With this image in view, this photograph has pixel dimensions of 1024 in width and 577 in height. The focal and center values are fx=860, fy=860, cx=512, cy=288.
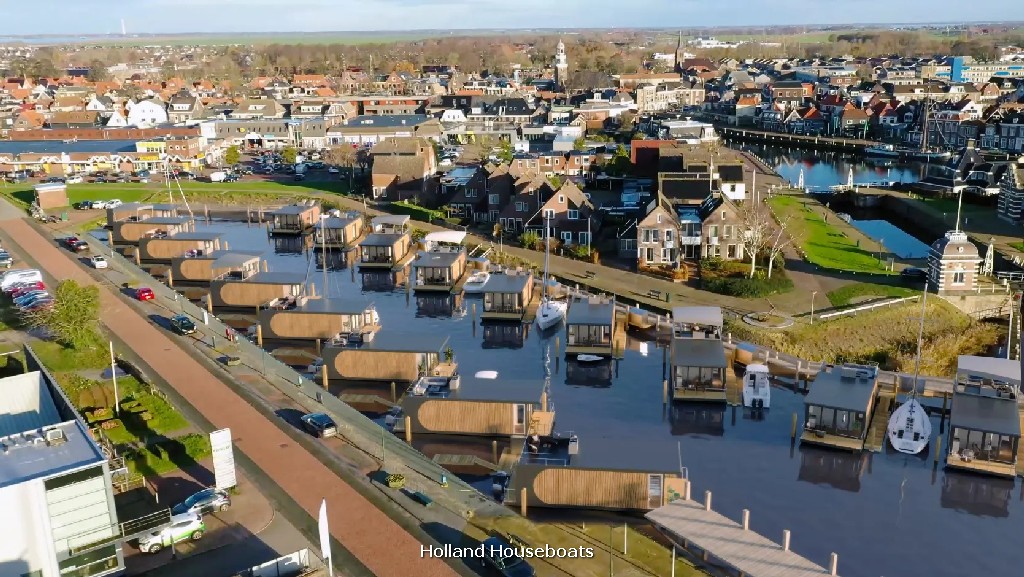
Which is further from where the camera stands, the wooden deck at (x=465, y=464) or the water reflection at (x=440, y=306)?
the water reflection at (x=440, y=306)

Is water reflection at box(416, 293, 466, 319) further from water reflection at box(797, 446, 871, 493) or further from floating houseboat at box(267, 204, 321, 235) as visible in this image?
water reflection at box(797, 446, 871, 493)

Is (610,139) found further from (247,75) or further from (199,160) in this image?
(247,75)

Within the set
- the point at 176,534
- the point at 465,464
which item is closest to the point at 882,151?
the point at 465,464

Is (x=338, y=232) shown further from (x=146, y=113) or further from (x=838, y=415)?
(x=146, y=113)

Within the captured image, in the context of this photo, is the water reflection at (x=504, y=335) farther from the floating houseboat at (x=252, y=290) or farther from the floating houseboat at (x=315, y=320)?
the floating houseboat at (x=252, y=290)

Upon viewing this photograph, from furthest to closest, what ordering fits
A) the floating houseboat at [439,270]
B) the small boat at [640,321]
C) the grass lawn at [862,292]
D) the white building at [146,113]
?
the white building at [146,113], the floating houseboat at [439,270], the grass lawn at [862,292], the small boat at [640,321]

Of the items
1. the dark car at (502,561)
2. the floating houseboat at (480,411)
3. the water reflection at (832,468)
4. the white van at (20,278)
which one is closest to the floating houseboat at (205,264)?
the white van at (20,278)
